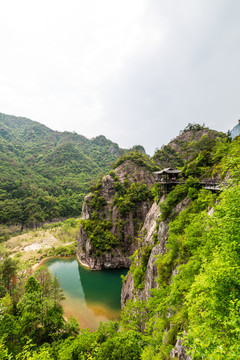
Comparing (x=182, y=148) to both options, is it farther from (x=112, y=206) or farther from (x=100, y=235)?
(x=100, y=235)

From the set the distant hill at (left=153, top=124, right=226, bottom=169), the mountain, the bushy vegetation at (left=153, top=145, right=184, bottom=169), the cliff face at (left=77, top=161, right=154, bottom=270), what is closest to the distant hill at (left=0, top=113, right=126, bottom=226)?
the cliff face at (left=77, top=161, right=154, bottom=270)

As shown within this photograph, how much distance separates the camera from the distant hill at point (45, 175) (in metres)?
65.5

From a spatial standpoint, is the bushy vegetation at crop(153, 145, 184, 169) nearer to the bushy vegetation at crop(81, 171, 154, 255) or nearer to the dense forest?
the bushy vegetation at crop(81, 171, 154, 255)

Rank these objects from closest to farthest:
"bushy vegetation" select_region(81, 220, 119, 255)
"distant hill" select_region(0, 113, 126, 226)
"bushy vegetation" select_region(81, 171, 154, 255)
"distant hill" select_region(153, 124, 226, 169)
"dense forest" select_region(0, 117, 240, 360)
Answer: "dense forest" select_region(0, 117, 240, 360)
"bushy vegetation" select_region(81, 220, 119, 255)
"bushy vegetation" select_region(81, 171, 154, 255)
"distant hill" select_region(153, 124, 226, 169)
"distant hill" select_region(0, 113, 126, 226)

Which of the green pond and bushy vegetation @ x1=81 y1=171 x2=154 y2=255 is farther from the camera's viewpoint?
bushy vegetation @ x1=81 y1=171 x2=154 y2=255

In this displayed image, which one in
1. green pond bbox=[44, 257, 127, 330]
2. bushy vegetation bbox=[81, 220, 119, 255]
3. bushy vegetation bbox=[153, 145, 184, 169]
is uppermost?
bushy vegetation bbox=[153, 145, 184, 169]

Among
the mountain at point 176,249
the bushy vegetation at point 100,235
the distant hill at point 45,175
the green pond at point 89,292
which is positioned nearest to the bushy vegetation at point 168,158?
the mountain at point 176,249

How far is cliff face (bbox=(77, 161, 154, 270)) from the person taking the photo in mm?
34781

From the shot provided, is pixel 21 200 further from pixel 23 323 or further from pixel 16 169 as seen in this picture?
pixel 23 323

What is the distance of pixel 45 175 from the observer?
322 ft

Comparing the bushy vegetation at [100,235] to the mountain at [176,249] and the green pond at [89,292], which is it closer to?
the mountain at [176,249]

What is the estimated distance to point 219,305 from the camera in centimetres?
427

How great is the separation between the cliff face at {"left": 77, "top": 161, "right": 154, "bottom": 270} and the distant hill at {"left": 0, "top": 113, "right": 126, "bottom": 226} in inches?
1464

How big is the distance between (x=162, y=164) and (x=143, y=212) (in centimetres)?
2627
